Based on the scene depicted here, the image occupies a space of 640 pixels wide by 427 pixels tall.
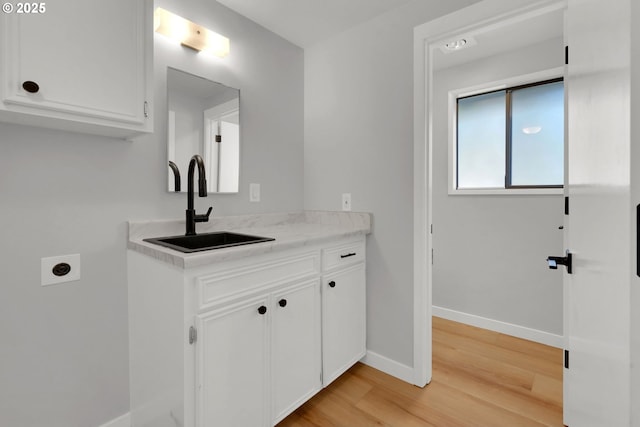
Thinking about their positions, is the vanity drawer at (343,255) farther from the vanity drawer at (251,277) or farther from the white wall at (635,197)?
the white wall at (635,197)

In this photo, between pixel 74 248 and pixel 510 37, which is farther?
pixel 510 37

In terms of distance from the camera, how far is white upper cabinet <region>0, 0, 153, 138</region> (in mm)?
971

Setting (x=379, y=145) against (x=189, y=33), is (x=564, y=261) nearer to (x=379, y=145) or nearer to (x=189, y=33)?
(x=379, y=145)

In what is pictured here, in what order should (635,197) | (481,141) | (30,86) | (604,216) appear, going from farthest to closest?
(481,141) → (30,86) → (604,216) → (635,197)

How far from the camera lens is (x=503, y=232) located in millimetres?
2506

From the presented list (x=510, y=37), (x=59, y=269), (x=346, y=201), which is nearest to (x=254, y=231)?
(x=346, y=201)

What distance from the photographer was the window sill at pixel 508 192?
227 cm

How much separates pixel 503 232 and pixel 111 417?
2.91 m

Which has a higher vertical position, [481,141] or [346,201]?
[481,141]

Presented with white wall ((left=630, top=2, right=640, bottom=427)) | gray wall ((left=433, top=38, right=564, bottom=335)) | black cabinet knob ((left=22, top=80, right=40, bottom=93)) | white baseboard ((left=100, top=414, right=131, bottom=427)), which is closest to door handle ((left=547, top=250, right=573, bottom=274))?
white wall ((left=630, top=2, right=640, bottom=427))

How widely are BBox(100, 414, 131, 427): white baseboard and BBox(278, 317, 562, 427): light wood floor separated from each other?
0.77 metres

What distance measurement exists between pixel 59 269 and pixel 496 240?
295cm

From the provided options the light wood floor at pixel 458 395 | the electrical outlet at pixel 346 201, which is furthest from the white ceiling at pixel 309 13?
the light wood floor at pixel 458 395

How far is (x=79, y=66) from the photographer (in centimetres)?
109
